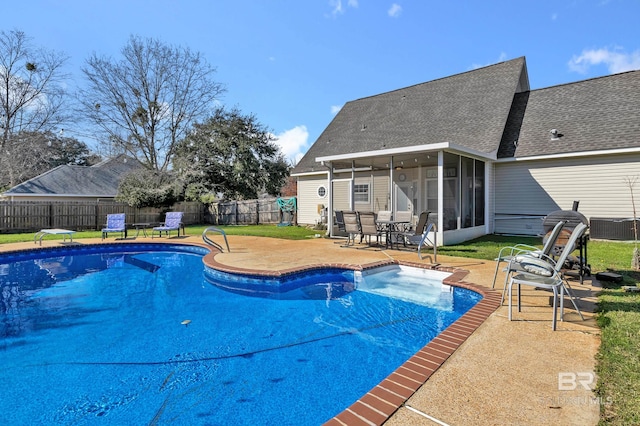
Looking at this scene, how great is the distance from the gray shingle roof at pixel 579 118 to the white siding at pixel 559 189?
0.52m

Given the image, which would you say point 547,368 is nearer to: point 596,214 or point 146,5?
point 596,214

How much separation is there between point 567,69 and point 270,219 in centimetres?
2019

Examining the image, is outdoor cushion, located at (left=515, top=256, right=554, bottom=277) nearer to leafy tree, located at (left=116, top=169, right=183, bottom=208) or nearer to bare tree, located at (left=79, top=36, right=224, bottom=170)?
leafy tree, located at (left=116, top=169, right=183, bottom=208)

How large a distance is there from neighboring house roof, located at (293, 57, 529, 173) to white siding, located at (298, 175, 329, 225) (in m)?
0.62

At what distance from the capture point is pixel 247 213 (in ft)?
71.9

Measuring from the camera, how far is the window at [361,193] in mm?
12250

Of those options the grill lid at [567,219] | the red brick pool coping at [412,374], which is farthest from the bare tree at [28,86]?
the grill lid at [567,219]

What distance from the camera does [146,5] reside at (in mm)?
14609

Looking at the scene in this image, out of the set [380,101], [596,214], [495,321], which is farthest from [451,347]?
[380,101]

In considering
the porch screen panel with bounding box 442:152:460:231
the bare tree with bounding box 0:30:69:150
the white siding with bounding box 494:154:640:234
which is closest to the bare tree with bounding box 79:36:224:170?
the bare tree with bounding box 0:30:69:150

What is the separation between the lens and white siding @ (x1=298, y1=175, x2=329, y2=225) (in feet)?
56.7

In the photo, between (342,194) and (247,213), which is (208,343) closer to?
(342,194)

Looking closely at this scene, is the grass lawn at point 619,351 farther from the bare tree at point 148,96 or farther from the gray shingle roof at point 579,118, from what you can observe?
the bare tree at point 148,96

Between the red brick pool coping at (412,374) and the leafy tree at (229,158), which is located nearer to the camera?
the red brick pool coping at (412,374)
